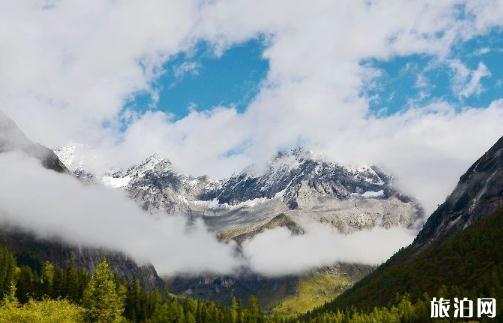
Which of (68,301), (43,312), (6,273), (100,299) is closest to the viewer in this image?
(100,299)

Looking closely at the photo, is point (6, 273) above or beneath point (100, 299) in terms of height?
above

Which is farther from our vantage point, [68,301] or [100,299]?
[68,301]

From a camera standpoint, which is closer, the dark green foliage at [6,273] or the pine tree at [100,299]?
the pine tree at [100,299]

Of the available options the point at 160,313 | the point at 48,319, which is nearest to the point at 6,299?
the point at 48,319

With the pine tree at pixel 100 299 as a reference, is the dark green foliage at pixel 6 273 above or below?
above

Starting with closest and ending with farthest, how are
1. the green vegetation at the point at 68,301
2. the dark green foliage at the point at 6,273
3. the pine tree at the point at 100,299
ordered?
the green vegetation at the point at 68,301 < the pine tree at the point at 100,299 < the dark green foliage at the point at 6,273

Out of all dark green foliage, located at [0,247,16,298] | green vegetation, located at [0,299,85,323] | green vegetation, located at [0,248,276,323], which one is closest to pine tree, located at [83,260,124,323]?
A: green vegetation, located at [0,248,276,323]

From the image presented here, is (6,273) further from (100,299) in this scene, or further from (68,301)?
(100,299)

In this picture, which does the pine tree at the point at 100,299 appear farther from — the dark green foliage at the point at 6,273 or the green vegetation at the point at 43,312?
the dark green foliage at the point at 6,273

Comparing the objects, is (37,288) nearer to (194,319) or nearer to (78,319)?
(78,319)

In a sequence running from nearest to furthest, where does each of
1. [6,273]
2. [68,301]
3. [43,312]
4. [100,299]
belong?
1. [100,299]
2. [43,312]
3. [6,273]
4. [68,301]

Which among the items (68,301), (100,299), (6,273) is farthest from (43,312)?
(6,273)

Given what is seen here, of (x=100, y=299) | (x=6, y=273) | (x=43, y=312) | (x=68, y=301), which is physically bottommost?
(x=43, y=312)

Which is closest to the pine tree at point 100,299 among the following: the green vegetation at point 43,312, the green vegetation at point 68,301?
the green vegetation at point 68,301
